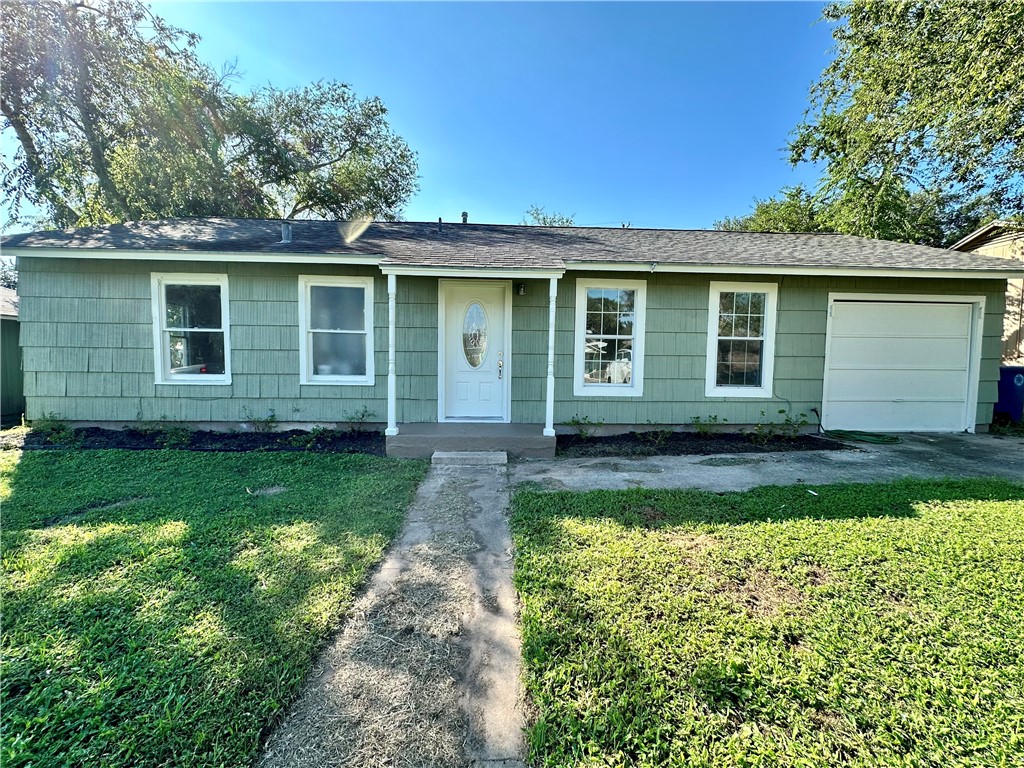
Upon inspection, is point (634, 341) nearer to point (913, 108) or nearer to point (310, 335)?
point (310, 335)

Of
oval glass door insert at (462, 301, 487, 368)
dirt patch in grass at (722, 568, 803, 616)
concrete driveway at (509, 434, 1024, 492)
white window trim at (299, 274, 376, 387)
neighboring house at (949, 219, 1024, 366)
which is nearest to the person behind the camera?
dirt patch in grass at (722, 568, 803, 616)

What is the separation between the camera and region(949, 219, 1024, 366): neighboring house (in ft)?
35.2

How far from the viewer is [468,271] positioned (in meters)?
5.83

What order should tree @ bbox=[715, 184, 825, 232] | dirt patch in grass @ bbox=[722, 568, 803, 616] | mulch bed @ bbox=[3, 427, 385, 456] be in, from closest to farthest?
dirt patch in grass @ bbox=[722, 568, 803, 616], mulch bed @ bbox=[3, 427, 385, 456], tree @ bbox=[715, 184, 825, 232]

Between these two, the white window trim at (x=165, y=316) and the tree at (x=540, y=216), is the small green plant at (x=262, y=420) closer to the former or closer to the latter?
the white window trim at (x=165, y=316)

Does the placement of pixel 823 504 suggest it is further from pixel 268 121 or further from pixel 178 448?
pixel 268 121

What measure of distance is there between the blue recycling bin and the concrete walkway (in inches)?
416

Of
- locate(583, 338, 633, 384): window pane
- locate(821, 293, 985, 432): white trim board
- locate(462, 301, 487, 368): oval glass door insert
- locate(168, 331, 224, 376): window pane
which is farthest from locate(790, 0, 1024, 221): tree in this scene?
locate(168, 331, 224, 376): window pane

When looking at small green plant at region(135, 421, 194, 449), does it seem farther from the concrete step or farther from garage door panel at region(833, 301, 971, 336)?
garage door panel at region(833, 301, 971, 336)

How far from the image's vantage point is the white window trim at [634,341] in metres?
6.84

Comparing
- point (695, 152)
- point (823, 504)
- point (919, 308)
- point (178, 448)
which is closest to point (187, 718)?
point (823, 504)

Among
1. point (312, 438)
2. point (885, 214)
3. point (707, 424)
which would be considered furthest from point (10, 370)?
point (885, 214)

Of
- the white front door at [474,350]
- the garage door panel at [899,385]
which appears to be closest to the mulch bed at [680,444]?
the garage door panel at [899,385]

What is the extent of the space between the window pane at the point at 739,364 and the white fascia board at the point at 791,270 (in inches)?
46.8
